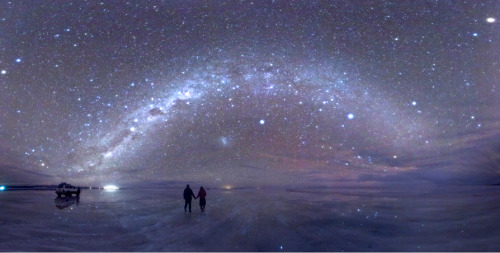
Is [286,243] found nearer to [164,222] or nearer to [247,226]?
[247,226]

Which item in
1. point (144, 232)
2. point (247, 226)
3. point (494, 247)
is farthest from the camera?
point (247, 226)

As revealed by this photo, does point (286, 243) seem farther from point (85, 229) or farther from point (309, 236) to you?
point (85, 229)

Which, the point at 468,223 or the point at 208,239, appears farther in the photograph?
the point at 468,223

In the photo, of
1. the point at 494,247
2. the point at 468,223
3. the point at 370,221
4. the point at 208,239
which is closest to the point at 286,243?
the point at 208,239

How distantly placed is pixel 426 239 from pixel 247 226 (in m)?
6.00

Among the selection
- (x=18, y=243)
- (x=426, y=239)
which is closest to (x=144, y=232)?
(x=18, y=243)

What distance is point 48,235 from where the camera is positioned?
11.0m

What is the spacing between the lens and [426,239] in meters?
10.9

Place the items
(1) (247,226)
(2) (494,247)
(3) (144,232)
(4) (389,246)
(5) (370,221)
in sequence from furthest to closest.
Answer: (5) (370,221)
(1) (247,226)
(3) (144,232)
(4) (389,246)
(2) (494,247)

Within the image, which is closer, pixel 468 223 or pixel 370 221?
pixel 468 223

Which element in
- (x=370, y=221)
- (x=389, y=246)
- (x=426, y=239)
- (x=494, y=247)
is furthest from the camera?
(x=370, y=221)

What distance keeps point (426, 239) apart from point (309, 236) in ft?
11.2

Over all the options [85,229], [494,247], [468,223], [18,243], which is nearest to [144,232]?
[85,229]

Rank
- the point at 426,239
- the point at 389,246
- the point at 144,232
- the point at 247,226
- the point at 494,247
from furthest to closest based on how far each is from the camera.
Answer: the point at 247,226
the point at 144,232
the point at 426,239
the point at 389,246
the point at 494,247
